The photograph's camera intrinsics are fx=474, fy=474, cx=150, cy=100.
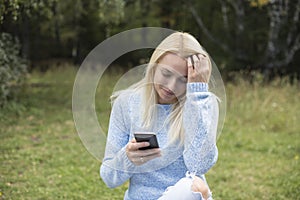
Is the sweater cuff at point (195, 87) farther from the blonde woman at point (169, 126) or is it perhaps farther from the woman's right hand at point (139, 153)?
the woman's right hand at point (139, 153)

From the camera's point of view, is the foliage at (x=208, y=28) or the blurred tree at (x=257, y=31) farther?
the foliage at (x=208, y=28)

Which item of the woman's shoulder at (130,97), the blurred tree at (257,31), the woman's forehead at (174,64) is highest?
the woman's forehead at (174,64)

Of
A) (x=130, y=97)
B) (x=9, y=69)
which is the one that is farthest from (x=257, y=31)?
(x=130, y=97)

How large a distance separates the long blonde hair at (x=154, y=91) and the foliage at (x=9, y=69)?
3596mm

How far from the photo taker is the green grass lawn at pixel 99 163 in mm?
3836

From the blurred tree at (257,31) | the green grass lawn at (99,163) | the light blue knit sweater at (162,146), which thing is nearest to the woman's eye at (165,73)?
the light blue knit sweater at (162,146)

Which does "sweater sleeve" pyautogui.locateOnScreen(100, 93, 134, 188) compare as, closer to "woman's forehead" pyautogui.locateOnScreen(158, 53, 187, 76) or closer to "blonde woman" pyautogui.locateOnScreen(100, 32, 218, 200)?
"blonde woman" pyautogui.locateOnScreen(100, 32, 218, 200)

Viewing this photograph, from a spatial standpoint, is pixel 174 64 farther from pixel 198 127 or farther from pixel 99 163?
pixel 99 163

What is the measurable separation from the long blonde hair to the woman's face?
3 centimetres

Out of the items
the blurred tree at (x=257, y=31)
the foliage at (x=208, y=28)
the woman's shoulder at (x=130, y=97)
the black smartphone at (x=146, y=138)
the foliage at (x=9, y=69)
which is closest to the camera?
the black smartphone at (x=146, y=138)

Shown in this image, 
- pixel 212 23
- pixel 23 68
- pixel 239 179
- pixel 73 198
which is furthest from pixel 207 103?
pixel 212 23

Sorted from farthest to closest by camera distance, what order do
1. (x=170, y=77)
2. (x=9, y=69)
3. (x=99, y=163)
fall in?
(x=9, y=69) < (x=99, y=163) < (x=170, y=77)

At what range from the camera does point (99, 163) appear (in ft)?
15.0

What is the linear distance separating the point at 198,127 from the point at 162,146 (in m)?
0.20
